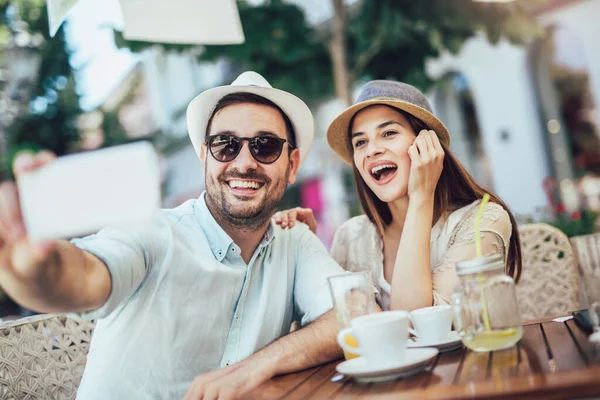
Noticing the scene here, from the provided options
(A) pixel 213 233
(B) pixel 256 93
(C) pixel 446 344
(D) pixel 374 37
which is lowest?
(C) pixel 446 344

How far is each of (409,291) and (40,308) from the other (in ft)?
4.82

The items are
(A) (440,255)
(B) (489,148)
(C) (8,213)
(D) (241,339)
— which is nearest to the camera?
(C) (8,213)

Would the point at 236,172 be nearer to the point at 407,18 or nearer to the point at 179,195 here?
the point at 407,18

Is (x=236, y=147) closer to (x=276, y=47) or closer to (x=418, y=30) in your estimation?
(x=276, y=47)

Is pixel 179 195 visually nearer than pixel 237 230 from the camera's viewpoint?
No

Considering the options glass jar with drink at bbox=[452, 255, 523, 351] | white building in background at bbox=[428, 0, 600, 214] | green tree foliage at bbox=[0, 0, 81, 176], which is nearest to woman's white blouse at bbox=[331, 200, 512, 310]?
glass jar with drink at bbox=[452, 255, 523, 351]

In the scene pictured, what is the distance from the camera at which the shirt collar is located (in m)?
2.19

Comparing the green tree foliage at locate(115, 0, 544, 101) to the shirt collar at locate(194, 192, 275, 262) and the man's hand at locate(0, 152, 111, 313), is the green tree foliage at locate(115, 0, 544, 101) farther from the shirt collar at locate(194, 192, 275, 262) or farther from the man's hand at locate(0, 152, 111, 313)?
the man's hand at locate(0, 152, 111, 313)

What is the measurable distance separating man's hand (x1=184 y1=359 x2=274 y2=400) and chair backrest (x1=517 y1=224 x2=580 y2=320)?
6.30 ft

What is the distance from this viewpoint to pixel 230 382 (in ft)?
5.34

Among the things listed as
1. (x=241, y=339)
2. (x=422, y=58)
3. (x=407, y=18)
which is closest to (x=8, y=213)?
(x=241, y=339)

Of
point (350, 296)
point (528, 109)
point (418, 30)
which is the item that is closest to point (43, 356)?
point (350, 296)

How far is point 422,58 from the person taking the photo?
5316 mm

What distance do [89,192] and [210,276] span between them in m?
1.08
